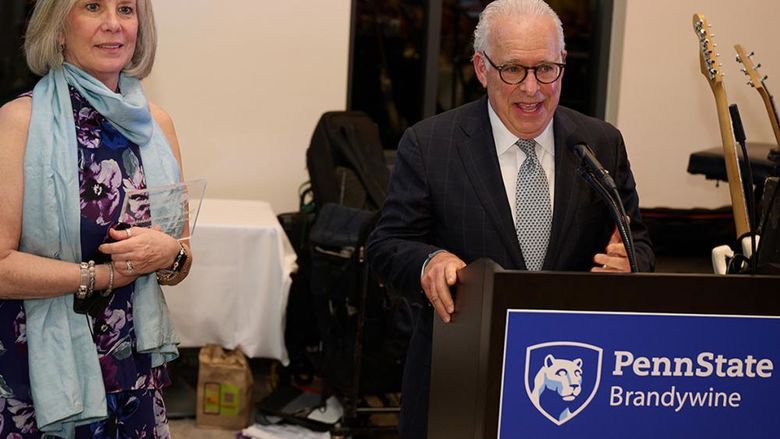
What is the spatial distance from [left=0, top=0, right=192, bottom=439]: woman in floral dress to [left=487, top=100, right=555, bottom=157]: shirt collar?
27.4 inches

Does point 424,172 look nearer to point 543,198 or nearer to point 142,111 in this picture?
point 543,198

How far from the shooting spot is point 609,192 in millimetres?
1646

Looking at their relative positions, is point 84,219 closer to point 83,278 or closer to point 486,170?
point 83,278

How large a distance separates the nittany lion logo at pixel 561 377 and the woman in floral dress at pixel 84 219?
972 mm

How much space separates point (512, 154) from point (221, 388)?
246 centimetres

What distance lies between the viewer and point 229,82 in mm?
4984

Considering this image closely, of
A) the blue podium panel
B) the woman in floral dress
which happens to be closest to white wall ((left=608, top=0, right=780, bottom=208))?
the woman in floral dress

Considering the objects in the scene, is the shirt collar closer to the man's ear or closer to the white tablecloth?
the man's ear

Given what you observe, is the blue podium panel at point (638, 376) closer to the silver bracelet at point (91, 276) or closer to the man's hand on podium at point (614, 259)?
the man's hand on podium at point (614, 259)

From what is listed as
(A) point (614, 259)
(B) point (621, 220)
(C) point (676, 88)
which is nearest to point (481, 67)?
(A) point (614, 259)

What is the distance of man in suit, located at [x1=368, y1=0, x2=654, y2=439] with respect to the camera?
80.0 inches

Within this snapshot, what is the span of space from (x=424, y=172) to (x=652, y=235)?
236 cm

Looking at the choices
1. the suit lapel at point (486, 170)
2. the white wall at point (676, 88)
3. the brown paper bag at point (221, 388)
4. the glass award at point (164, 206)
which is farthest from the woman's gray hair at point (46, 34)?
the white wall at point (676, 88)

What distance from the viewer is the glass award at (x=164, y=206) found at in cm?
215
